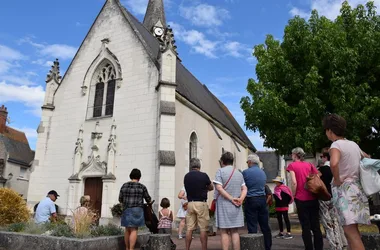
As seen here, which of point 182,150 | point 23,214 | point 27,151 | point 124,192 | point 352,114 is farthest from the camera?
point 27,151

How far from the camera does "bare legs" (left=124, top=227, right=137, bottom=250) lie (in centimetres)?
630

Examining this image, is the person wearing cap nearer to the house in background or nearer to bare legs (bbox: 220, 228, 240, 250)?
bare legs (bbox: 220, 228, 240, 250)

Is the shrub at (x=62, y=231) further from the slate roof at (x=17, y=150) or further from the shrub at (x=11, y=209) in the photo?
the slate roof at (x=17, y=150)

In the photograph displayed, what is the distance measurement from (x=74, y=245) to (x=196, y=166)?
9.10ft

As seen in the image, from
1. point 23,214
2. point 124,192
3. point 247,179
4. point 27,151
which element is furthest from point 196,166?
point 27,151

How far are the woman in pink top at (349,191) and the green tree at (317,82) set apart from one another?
30.1 ft

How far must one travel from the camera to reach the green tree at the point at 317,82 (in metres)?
12.5

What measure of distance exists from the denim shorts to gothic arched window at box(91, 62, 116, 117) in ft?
32.6

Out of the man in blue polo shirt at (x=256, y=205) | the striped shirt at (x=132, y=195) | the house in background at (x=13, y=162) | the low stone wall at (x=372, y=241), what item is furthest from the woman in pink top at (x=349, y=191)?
the house in background at (x=13, y=162)

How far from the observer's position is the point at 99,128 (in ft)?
50.8

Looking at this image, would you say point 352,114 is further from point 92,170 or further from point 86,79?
point 86,79

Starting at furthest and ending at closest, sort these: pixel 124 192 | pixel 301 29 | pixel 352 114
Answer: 1. pixel 301 29
2. pixel 352 114
3. pixel 124 192

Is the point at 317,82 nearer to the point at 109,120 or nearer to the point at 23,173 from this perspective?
the point at 109,120

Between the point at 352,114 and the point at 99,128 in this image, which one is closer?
the point at 352,114
